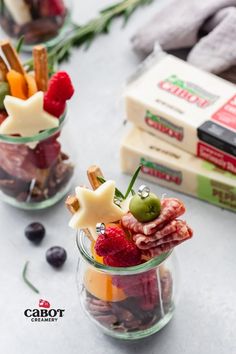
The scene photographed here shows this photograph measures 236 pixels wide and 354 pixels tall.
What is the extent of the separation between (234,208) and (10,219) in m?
0.37

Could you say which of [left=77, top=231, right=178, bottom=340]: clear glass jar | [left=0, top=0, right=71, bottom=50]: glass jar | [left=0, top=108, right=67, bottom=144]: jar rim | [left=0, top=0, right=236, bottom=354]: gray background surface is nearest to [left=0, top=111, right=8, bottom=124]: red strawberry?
[left=0, top=108, right=67, bottom=144]: jar rim

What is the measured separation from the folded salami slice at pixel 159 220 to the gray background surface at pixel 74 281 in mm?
222

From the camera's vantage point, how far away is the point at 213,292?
1.16m

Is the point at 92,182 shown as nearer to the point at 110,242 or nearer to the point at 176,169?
the point at 110,242

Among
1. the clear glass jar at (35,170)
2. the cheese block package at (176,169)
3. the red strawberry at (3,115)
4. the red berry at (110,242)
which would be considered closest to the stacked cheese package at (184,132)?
the cheese block package at (176,169)

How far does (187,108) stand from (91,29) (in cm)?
39

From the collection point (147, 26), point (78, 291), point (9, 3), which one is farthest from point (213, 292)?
point (9, 3)

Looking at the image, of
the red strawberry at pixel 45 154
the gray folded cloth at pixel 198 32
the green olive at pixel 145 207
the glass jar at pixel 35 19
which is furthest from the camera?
the glass jar at pixel 35 19

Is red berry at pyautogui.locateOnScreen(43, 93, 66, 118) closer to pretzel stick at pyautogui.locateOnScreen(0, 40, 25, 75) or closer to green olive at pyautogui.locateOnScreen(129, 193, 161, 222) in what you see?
pretzel stick at pyautogui.locateOnScreen(0, 40, 25, 75)

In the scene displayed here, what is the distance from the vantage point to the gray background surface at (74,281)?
3.64 ft

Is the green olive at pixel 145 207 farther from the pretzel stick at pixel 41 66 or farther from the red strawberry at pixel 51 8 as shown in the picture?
the red strawberry at pixel 51 8

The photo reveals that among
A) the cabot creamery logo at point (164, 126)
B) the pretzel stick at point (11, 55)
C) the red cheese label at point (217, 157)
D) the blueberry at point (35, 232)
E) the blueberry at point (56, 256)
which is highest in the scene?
the pretzel stick at point (11, 55)

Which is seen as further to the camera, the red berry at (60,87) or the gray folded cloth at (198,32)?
the gray folded cloth at (198,32)

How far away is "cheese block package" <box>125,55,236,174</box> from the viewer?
1.24 m
